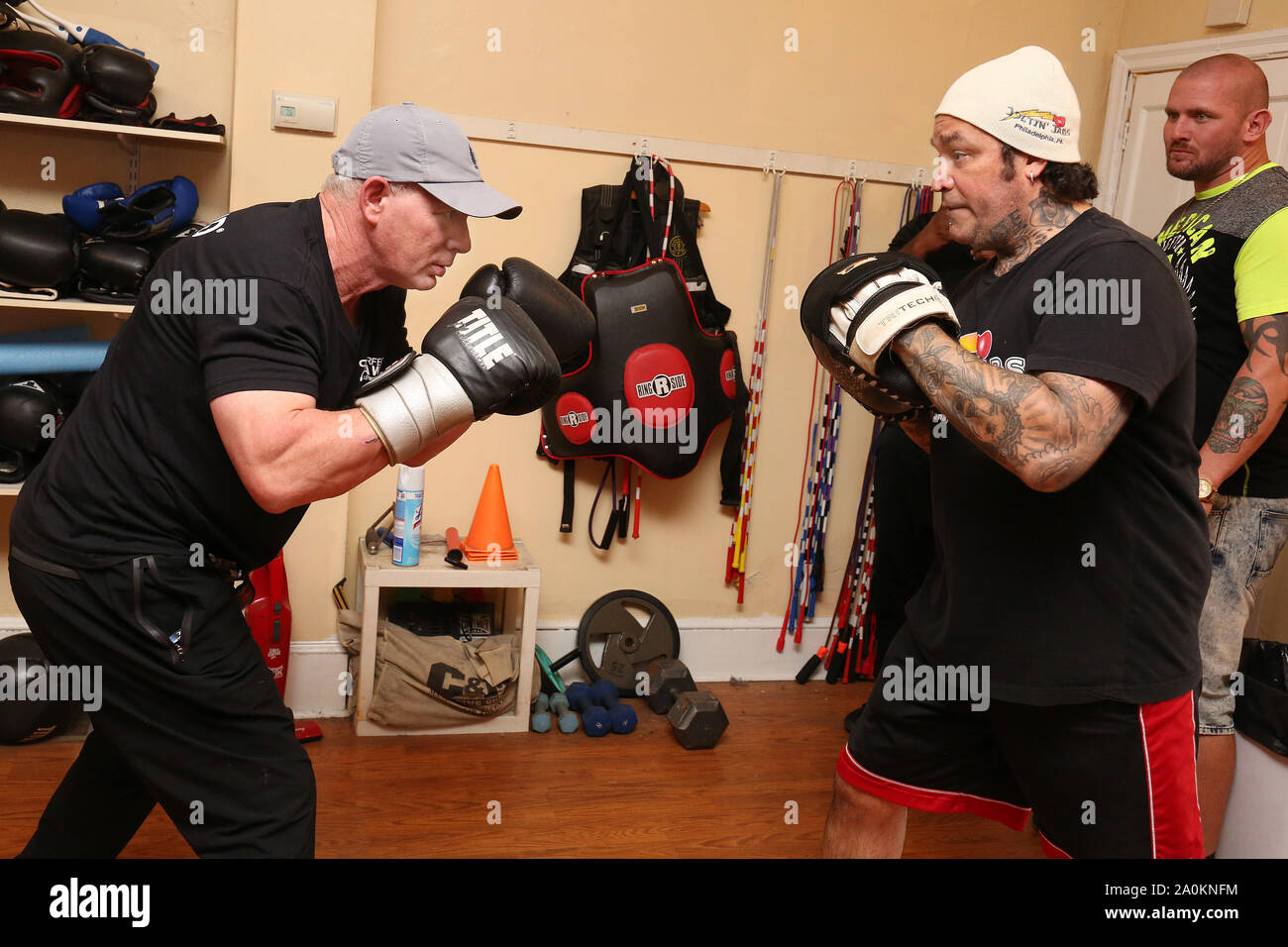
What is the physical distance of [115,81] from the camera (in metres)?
2.72

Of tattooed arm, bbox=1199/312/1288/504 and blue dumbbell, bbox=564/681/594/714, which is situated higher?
tattooed arm, bbox=1199/312/1288/504

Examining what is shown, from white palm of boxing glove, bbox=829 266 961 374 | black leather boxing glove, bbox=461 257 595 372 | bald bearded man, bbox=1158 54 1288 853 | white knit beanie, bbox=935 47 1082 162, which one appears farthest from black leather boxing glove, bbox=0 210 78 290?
bald bearded man, bbox=1158 54 1288 853

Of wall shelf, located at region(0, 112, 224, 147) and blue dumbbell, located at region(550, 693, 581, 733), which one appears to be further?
blue dumbbell, located at region(550, 693, 581, 733)

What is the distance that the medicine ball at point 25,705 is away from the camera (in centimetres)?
283

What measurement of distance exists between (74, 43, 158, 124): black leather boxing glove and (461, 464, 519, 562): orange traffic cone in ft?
4.70

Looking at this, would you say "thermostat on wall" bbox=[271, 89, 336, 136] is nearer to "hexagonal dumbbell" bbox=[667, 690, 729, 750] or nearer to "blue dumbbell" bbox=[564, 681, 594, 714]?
"blue dumbbell" bbox=[564, 681, 594, 714]

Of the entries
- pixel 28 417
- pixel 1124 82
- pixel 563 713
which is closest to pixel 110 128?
pixel 28 417

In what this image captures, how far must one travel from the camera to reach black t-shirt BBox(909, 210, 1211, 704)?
159cm

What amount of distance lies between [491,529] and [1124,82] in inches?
112

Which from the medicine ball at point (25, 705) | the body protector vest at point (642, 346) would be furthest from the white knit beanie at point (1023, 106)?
the medicine ball at point (25, 705)

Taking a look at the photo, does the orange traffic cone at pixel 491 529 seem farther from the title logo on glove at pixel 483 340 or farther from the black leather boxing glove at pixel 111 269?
the title logo on glove at pixel 483 340
